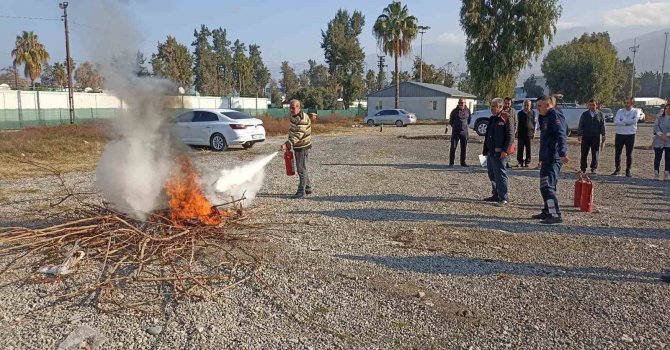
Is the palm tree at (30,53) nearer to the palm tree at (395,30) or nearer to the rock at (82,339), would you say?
the palm tree at (395,30)

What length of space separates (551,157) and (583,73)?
58257mm

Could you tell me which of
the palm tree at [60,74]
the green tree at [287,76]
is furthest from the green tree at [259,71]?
the palm tree at [60,74]

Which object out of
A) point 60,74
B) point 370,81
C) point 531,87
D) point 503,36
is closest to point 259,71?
point 370,81

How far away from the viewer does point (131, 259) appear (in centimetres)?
471

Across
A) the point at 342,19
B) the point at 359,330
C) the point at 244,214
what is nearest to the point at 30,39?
the point at 342,19

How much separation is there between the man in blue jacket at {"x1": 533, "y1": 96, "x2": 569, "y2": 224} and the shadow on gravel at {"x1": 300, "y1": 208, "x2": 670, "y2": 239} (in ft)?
0.84

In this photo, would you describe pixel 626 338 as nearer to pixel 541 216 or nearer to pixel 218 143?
pixel 541 216

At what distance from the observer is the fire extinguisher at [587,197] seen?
22.6 feet

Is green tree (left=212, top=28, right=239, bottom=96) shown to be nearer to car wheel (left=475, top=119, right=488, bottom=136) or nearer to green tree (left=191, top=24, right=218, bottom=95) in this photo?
green tree (left=191, top=24, right=218, bottom=95)

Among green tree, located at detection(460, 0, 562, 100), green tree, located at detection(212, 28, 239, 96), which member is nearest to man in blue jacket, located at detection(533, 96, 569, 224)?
green tree, located at detection(460, 0, 562, 100)

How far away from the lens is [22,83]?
72.0 meters

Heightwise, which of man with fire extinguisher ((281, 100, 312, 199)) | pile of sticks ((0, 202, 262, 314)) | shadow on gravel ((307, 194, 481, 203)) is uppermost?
man with fire extinguisher ((281, 100, 312, 199))

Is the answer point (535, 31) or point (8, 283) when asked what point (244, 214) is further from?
point (535, 31)

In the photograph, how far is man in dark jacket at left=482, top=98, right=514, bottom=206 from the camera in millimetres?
7328
